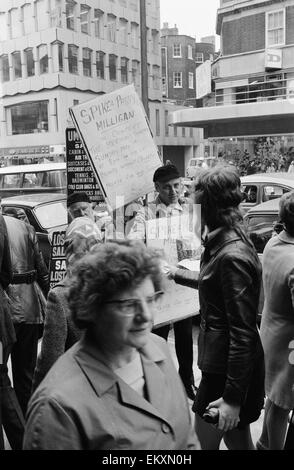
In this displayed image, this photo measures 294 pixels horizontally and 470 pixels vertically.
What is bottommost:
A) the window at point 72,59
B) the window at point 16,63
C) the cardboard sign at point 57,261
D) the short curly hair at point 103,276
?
the cardboard sign at point 57,261

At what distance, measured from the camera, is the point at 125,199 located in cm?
402

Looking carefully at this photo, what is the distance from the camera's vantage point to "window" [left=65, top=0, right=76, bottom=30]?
9984 mm

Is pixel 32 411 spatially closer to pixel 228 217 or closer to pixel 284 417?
pixel 228 217

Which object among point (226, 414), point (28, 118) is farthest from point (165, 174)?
point (28, 118)

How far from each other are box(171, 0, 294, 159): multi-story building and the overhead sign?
613 millimetres

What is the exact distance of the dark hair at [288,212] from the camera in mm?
2766

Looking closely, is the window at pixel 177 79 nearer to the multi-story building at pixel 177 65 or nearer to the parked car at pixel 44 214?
the multi-story building at pixel 177 65

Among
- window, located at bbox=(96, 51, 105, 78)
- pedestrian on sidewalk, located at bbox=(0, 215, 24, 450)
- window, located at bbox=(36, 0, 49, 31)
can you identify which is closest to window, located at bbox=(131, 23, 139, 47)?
window, located at bbox=(96, 51, 105, 78)

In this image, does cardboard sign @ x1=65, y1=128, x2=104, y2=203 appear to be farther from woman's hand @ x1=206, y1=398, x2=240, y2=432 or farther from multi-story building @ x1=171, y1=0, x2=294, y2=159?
multi-story building @ x1=171, y1=0, x2=294, y2=159

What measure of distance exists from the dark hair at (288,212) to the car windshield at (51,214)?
5701 millimetres

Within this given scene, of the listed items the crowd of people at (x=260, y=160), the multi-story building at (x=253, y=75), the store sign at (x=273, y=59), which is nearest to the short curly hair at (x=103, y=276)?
the crowd of people at (x=260, y=160)

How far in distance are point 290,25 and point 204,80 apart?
239 inches

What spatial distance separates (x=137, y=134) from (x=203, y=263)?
76.8 inches

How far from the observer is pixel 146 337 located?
5.21 ft
